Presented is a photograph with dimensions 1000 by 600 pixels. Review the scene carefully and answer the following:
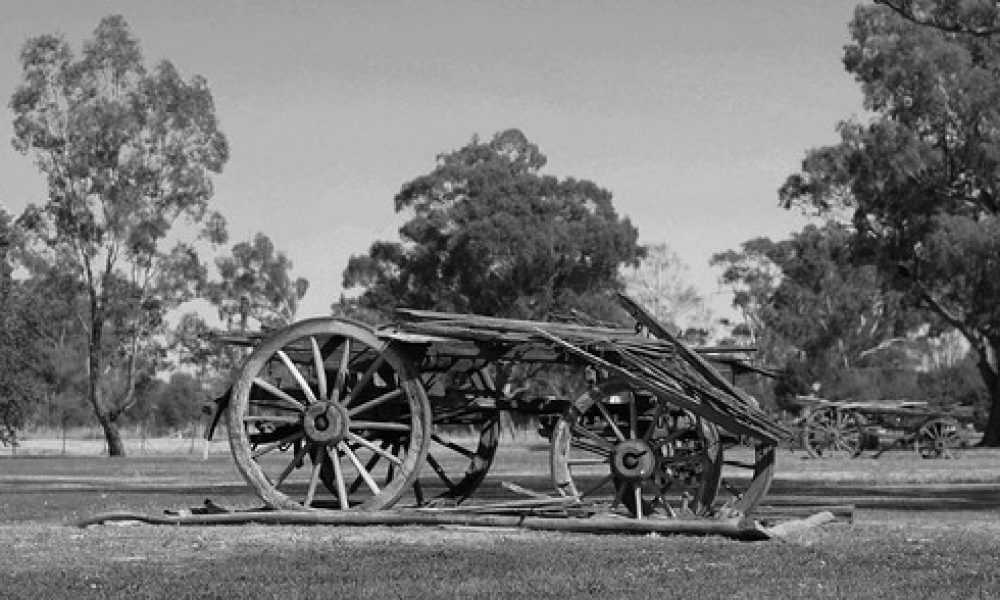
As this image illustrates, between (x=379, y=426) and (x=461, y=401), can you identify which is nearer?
(x=379, y=426)

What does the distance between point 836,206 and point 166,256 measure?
28.0 m

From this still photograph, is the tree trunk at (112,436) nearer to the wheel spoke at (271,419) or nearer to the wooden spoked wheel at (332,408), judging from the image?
the wooden spoked wheel at (332,408)

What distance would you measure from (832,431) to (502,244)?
3533 cm

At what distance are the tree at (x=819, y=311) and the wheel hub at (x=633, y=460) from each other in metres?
85.1

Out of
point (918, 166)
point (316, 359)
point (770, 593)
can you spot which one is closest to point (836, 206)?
point (918, 166)

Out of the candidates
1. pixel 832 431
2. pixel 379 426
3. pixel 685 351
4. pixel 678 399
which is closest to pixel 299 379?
pixel 379 426

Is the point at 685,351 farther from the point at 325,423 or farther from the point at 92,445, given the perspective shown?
the point at 92,445

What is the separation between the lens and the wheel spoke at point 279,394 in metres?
19.6

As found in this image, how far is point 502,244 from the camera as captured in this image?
94.8 metres

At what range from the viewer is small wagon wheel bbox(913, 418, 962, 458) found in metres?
59.7

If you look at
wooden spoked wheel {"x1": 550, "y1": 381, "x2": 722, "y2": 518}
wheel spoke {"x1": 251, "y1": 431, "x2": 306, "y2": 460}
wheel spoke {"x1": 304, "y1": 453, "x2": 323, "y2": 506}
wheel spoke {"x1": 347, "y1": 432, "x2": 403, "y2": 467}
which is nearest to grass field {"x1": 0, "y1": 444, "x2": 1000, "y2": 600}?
wheel spoke {"x1": 304, "y1": 453, "x2": 323, "y2": 506}

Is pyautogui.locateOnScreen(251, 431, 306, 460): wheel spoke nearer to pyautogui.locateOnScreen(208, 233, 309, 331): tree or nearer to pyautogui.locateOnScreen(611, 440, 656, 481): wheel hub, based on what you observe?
pyautogui.locateOnScreen(611, 440, 656, 481): wheel hub

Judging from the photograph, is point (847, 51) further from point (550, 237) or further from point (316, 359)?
point (316, 359)

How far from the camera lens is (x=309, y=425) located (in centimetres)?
1953
